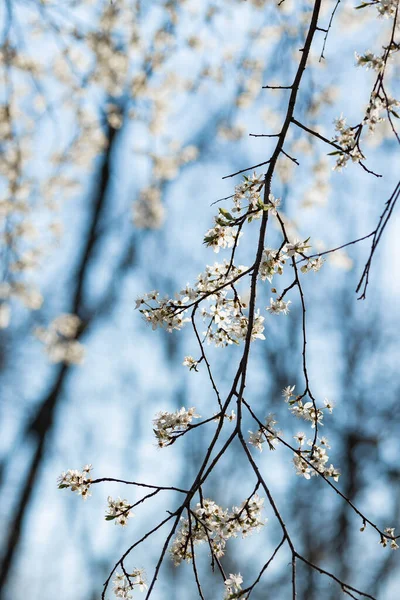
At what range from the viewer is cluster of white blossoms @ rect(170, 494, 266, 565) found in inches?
81.4

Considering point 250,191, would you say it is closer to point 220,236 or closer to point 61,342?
point 220,236

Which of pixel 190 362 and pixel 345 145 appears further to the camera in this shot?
pixel 190 362

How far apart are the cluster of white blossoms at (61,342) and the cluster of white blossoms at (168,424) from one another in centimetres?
621

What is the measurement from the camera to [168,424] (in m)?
2.13

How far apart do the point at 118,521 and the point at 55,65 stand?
6.69 meters

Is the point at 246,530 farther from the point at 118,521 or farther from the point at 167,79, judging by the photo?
the point at 167,79

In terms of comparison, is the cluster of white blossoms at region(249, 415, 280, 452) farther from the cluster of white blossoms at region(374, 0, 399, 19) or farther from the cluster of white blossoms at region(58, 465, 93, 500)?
the cluster of white blossoms at region(374, 0, 399, 19)

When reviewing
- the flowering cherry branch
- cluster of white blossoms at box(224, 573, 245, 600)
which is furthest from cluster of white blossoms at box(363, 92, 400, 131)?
cluster of white blossoms at box(224, 573, 245, 600)

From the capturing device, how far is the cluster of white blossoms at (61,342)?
26.8 ft

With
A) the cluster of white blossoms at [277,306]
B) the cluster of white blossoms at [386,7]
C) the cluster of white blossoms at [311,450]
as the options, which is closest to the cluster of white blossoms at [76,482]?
the cluster of white blossoms at [311,450]

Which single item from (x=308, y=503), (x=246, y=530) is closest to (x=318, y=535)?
(x=308, y=503)

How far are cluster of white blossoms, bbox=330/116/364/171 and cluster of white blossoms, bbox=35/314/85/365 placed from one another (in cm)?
651

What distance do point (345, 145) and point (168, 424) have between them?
40.6 inches

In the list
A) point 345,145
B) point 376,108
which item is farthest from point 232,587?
point 376,108
